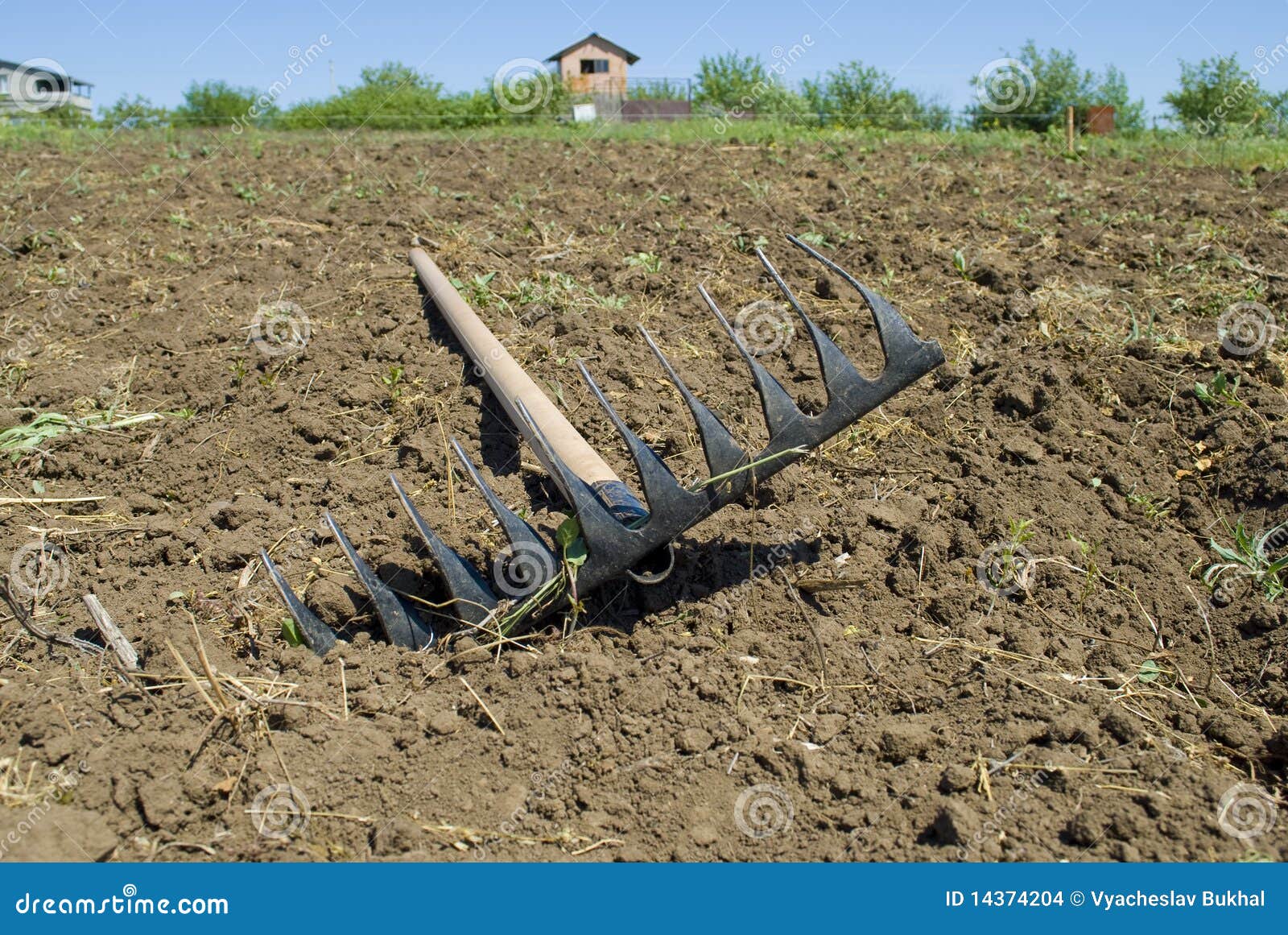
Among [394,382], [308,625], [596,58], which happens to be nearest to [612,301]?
[394,382]

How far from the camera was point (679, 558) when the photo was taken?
2.94m

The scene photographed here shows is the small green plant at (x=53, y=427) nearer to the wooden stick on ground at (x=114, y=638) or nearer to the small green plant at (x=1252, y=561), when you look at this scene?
the wooden stick on ground at (x=114, y=638)

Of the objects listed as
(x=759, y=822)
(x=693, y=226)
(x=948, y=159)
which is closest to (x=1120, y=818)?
(x=759, y=822)

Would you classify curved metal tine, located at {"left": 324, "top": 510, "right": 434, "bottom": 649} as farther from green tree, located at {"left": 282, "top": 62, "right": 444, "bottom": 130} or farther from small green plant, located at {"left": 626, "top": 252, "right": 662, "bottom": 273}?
green tree, located at {"left": 282, "top": 62, "right": 444, "bottom": 130}

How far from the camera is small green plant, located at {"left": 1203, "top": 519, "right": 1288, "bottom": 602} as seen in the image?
9.10ft

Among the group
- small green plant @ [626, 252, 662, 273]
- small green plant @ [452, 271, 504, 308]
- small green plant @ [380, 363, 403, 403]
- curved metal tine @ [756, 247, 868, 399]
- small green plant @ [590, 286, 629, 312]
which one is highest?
small green plant @ [626, 252, 662, 273]

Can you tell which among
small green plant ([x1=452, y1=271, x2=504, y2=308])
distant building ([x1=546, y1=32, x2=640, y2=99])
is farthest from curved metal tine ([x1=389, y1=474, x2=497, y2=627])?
distant building ([x1=546, y1=32, x2=640, y2=99])

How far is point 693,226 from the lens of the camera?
5.76 metres

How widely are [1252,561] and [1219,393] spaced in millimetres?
1071

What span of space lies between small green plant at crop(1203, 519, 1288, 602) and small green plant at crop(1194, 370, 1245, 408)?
2.61ft

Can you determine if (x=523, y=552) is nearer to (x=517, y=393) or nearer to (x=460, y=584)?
(x=460, y=584)

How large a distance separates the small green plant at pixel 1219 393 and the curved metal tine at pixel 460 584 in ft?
9.60

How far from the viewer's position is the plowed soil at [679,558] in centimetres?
217

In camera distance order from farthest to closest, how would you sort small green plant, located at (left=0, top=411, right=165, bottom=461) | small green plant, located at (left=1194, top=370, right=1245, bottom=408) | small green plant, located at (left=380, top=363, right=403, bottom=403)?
small green plant, located at (left=380, top=363, right=403, bottom=403) < small green plant, located at (left=0, top=411, right=165, bottom=461) < small green plant, located at (left=1194, top=370, right=1245, bottom=408)
